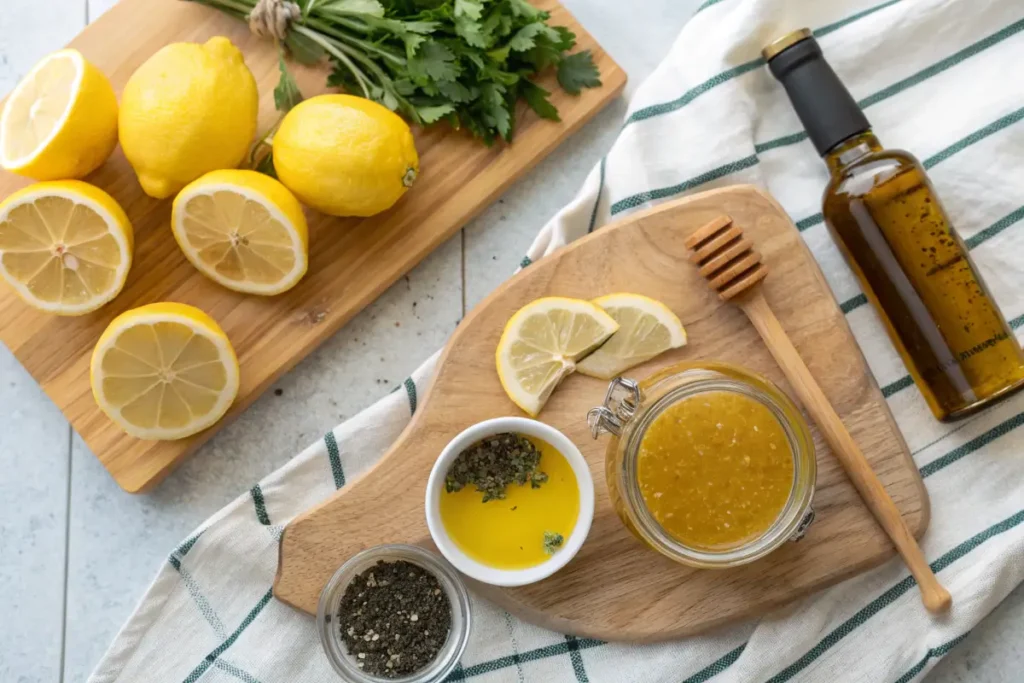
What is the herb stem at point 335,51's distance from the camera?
1.41 meters

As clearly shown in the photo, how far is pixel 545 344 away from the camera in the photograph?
1.30m

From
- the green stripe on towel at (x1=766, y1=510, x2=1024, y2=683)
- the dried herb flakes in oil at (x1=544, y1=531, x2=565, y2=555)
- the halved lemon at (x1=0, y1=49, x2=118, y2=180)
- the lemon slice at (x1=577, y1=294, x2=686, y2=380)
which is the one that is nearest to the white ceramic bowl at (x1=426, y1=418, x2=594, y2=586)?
the dried herb flakes in oil at (x1=544, y1=531, x2=565, y2=555)

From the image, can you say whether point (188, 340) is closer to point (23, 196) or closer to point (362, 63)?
point (23, 196)

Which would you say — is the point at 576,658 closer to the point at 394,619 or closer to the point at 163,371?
the point at 394,619

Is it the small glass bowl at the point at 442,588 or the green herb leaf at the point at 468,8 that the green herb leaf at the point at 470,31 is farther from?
the small glass bowl at the point at 442,588

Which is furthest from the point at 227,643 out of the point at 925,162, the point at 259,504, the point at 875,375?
the point at 925,162

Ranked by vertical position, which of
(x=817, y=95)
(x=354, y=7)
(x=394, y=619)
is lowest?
(x=394, y=619)

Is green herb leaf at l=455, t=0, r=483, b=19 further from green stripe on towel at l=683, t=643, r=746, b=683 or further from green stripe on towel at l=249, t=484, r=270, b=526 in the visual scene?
green stripe on towel at l=683, t=643, r=746, b=683

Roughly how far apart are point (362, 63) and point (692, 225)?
1.93 feet

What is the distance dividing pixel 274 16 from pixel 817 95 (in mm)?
833

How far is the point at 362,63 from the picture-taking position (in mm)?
1438

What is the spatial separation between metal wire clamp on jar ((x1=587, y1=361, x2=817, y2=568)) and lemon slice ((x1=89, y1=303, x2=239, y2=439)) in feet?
1.94

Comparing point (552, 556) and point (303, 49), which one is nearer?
point (552, 556)

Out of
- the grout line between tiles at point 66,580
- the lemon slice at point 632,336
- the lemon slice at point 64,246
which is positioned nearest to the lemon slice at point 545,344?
the lemon slice at point 632,336
